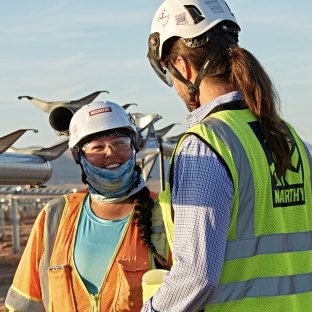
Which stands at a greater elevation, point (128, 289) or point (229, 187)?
point (229, 187)

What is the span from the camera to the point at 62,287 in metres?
4.31

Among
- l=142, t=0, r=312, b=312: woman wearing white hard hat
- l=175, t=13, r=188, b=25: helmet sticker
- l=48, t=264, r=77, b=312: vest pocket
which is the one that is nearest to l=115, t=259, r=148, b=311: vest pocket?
l=48, t=264, r=77, b=312: vest pocket

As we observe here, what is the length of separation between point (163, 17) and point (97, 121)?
3.47 ft

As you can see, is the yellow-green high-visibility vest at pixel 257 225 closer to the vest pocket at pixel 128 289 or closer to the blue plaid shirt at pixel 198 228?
the blue plaid shirt at pixel 198 228

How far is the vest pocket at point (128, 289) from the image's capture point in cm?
421

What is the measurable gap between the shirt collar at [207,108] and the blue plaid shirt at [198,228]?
278mm

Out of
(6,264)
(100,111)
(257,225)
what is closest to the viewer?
(257,225)

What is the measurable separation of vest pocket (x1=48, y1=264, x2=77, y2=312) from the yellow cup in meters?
0.88

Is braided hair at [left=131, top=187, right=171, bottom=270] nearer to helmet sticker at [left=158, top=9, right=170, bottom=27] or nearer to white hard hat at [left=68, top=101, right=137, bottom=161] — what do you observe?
white hard hat at [left=68, top=101, right=137, bottom=161]

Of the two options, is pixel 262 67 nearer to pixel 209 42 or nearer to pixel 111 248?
pixel 209 42

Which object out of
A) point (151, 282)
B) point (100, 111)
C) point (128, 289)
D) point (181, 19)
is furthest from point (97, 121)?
point (151, 282)

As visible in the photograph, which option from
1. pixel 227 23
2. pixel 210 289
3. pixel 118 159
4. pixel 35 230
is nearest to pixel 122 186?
pixel 118 159

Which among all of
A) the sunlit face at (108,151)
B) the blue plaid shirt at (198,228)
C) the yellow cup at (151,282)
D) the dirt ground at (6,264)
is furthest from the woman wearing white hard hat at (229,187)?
the dirt ground at (6,264)

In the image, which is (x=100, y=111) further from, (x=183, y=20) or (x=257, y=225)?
(x=257, y=225)
